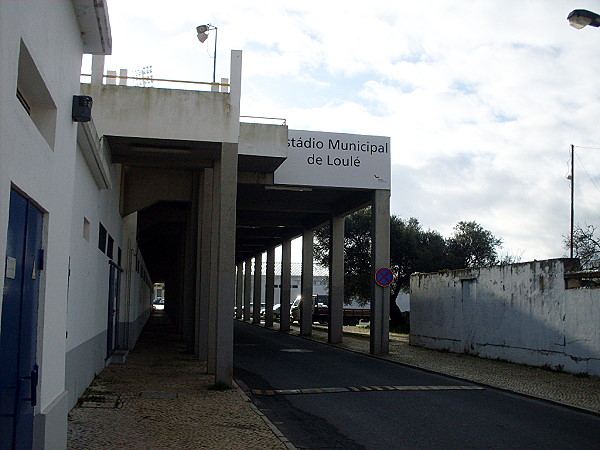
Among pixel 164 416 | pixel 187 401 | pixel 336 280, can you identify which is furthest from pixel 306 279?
pixel 164 416

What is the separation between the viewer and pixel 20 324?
5.56m

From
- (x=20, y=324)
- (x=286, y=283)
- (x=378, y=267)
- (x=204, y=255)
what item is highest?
(x=204, y=255)

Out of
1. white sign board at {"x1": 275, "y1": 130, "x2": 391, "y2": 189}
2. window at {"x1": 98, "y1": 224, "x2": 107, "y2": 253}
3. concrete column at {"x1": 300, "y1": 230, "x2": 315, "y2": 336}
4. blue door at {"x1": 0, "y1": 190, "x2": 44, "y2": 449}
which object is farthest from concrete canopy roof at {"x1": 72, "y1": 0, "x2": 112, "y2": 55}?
concrete column at {"x1": 300, "y1": 230, "x2": 315, "y2": 336}

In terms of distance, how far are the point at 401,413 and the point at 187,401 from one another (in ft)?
12.4

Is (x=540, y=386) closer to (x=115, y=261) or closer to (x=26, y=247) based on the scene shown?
(x=115, y=261)

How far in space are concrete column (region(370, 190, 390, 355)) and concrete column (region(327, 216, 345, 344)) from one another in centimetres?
529

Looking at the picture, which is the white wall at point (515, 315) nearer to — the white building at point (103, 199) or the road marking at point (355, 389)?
the white building at point (103, 199)

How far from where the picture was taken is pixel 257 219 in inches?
1249

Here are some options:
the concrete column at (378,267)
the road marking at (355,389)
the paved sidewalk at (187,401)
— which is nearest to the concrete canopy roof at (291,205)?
the concrete column at (378,267)

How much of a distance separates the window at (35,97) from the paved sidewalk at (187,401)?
12.8 feet

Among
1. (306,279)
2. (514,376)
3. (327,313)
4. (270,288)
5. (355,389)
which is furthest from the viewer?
(327,313)

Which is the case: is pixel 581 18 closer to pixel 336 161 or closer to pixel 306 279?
pixel 336 161

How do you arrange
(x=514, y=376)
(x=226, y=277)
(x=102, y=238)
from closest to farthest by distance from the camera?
(x=226, y=277), (x=102, y=238), (x=514, y=376)

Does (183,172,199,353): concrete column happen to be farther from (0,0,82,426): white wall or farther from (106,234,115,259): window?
(0,0,82,426): white wall
